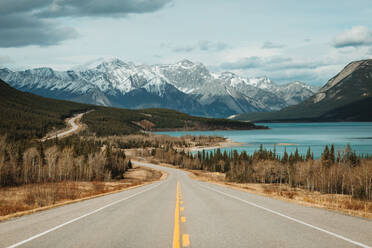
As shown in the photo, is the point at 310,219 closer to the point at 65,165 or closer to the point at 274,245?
the point at 274,245

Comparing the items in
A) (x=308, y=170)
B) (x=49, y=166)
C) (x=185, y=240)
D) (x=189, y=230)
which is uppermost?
(x=185, y=240)

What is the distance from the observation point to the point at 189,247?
29.3 ft

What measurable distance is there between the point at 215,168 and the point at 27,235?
12705 centimetres

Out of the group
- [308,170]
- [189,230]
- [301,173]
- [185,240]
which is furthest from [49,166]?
[185,240]

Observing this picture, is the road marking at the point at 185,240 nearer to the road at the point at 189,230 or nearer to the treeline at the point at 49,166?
the road at the point at 189,230

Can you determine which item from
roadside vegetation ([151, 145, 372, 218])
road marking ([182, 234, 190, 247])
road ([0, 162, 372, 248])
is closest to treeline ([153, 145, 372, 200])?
roadside vegetation ([151, 145, 372, 218])

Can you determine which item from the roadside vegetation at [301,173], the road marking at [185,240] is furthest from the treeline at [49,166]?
the road marking at [185,240]

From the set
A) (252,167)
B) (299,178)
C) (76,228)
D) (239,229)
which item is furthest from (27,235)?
(252,167)

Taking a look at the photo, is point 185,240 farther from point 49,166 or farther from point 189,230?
point 49,166

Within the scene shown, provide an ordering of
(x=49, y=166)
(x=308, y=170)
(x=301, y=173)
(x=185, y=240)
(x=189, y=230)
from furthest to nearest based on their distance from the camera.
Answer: (x=301, y=173) → (x=308, y=170) → (x=49, y=166) → (x=189, y=230) → (x=185, y=240)

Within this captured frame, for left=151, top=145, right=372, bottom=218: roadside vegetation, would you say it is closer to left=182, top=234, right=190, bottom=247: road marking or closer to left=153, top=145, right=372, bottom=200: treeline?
left=153, top=145, right=372, bottom=200: treeline

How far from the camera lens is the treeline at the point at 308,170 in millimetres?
86625

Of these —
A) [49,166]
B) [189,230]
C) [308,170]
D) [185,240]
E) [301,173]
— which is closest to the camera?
[185,240]

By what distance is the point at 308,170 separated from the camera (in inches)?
3802
